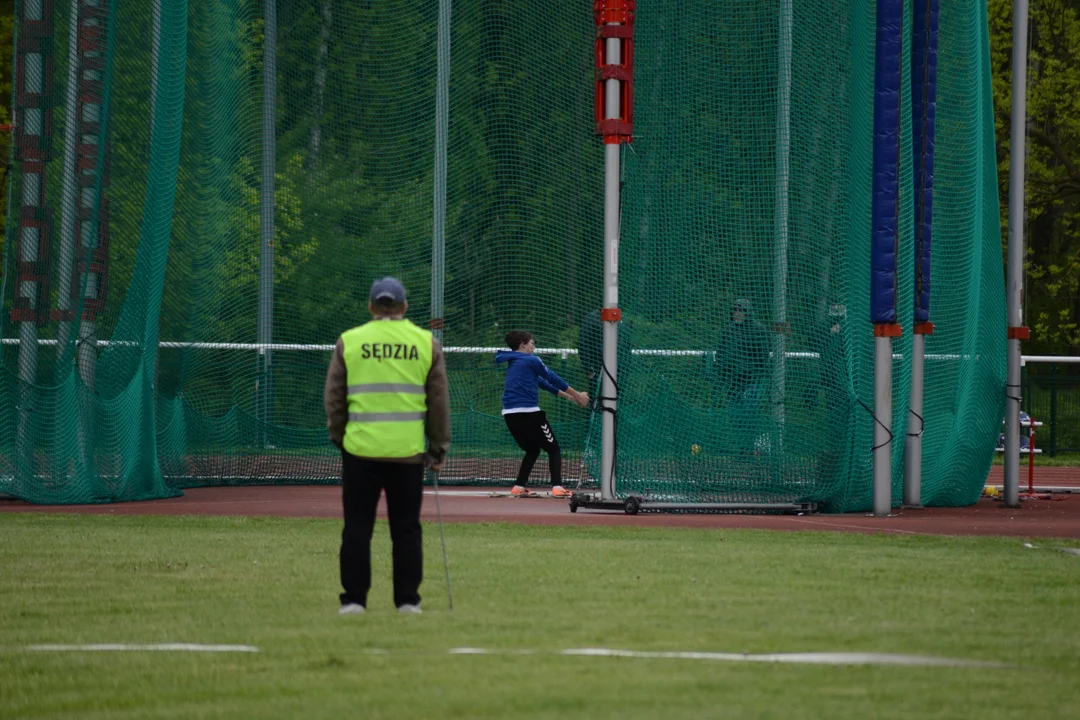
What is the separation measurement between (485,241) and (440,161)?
1098 millimetres

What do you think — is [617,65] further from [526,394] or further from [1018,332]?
[1018,332]

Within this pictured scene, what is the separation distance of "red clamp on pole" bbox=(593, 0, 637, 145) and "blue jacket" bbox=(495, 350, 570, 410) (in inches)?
128

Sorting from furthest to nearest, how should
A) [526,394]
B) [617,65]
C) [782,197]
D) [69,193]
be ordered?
[526,394] < [69,193] < [782,197] < [617,65]

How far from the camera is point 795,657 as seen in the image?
714 centimetres

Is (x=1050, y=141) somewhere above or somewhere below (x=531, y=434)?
above

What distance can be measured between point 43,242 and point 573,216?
246 inches

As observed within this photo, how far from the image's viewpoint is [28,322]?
1692 centimetres

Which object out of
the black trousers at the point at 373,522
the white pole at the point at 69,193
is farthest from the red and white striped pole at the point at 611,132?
the black trousers at the point at 373,522

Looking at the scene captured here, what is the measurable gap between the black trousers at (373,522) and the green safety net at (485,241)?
7886 millimetres

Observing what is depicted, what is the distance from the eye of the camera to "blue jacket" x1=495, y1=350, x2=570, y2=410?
18.1 m

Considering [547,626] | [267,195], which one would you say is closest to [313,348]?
[267,195]

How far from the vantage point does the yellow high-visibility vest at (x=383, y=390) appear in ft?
27.9

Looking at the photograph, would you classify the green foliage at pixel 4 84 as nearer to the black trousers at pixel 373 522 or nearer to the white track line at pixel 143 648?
the black trousers at pixel 373 522

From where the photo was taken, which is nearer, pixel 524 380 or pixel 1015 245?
pixel 1015 245
